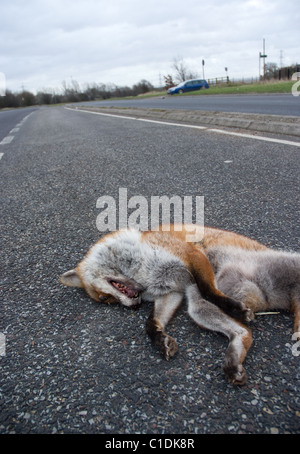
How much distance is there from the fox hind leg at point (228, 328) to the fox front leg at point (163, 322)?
0.39 feet

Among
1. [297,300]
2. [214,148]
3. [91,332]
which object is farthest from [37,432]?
[214,148]

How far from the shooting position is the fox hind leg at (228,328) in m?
1.68

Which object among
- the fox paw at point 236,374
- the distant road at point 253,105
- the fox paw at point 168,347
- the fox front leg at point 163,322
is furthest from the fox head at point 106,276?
the distant road at point 253,105

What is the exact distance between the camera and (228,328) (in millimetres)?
2049

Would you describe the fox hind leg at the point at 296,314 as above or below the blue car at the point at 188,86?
below

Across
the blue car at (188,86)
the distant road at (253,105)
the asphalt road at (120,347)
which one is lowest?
the asphalt road at (120,347)

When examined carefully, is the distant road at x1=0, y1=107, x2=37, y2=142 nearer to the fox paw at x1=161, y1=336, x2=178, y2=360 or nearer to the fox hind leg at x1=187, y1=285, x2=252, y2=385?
the fox hind leg at x1=187, y1=285, x2=252, y2=385

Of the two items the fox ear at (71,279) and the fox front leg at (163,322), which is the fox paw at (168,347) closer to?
the fox front leg at (163,322)

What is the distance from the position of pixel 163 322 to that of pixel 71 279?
89 cm

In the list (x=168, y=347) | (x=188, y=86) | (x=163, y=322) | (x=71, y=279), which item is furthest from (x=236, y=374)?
(x=188, y=86)

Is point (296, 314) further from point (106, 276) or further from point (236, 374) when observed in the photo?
point (106, 276)

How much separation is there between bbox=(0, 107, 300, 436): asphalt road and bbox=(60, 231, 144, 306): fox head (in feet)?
0.30

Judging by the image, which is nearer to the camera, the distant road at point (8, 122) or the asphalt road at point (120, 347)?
the asphalt road at point (120, 347)

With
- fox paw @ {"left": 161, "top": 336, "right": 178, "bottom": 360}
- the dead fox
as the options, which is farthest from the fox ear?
fox paw @ {"left": 161, "top": 336, "right": 178, "bottom": 360}
